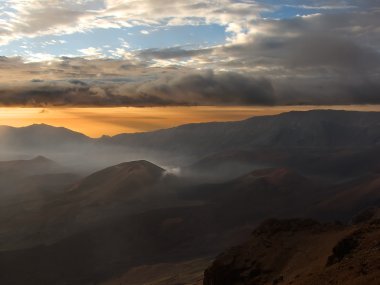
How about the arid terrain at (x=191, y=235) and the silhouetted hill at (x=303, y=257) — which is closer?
the silhouetted hill at (x=303, y=257)

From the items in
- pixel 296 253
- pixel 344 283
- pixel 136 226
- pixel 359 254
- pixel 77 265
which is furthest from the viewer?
pixel 136 226

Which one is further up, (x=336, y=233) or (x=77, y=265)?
(x=336, y=233)

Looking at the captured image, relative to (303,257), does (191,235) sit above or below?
below

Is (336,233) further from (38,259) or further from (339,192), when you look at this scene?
(339,192)

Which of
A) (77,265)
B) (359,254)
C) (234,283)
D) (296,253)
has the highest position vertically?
(359,254)

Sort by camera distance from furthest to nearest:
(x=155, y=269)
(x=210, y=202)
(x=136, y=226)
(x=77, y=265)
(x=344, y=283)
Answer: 1. (x=210, y=202)
2. (x=136, y=226)
3. (x=77, y=265)
4. (x=155, y=269)
5. (x=344, y=283)

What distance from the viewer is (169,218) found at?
160 metres

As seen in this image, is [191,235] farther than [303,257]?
Yes

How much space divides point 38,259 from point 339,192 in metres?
115

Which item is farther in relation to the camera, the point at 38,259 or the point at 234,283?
the point at 38,259

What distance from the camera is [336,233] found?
47.2 meters

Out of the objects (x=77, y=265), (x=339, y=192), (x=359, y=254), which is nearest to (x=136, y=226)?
(x=77, y=265)

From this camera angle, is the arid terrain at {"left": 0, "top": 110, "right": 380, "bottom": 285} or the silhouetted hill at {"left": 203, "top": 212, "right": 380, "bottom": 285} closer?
the silhouetted hill at {"left": 203, "top": 212, "right": 380, "bottom": 285}

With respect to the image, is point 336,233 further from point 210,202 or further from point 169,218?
point 210,202
